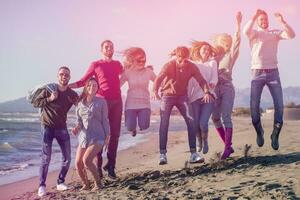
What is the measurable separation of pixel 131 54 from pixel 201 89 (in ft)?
4.43

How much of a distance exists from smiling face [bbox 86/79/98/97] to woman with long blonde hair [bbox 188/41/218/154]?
1796mm

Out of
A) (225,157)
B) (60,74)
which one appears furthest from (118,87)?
→ (225,157)

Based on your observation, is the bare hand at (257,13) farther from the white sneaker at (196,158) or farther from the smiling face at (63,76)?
the smiling face at (63,76)

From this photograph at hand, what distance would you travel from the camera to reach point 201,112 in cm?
753

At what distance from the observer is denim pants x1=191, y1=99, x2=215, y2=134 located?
745 centimetres

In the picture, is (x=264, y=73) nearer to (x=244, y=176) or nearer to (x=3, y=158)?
(x=244, y=176)

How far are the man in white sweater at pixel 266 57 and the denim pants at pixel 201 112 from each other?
0.88 m

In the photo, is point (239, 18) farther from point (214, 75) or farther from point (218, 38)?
point (214, 75)

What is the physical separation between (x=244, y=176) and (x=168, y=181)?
45.8 inches

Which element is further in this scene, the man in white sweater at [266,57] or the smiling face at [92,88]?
the man in white sweater at [266,57]

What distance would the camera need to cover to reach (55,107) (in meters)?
6.75

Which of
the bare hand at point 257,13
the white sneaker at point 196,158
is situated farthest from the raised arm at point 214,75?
the white sneaker at point 196,158

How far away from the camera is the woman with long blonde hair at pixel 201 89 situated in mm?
7434

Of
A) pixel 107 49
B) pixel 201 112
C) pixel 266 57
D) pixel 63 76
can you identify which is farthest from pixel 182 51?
pixel 63 76
